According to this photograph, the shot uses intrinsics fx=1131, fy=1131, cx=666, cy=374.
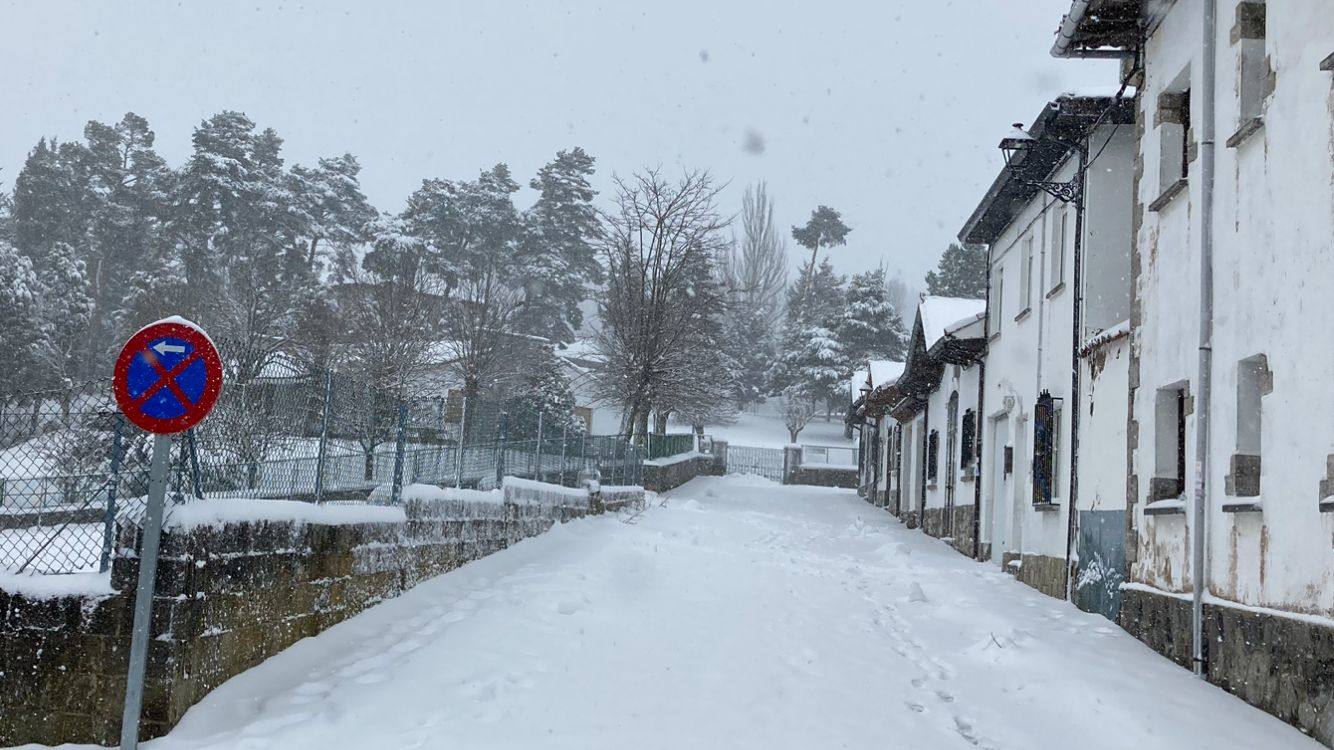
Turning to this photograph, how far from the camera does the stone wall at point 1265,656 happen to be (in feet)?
21.4

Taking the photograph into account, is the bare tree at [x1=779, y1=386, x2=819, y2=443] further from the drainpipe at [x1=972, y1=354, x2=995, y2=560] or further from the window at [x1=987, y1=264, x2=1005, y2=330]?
the window at [x1=987, y1=264, x2=1005, y2=330]

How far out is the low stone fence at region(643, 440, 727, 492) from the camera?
3372 centimetres

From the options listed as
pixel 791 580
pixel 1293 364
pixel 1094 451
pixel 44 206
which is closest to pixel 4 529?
pixel 1293 364

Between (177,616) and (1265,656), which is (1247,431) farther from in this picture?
(177,616)

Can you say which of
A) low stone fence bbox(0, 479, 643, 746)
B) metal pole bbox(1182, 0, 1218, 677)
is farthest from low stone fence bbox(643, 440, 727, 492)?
low stone fence bbox(0, 479, 643, 746)

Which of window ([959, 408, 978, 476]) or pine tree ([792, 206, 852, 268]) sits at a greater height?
pine tree ([792, 206, 852, 268])

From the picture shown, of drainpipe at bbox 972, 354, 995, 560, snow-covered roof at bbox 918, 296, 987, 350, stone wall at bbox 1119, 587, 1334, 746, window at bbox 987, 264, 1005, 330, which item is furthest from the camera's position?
snow-covered roof at bbox 918, 296, 987, 350

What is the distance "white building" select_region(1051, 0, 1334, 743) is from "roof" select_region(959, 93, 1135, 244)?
1.89m

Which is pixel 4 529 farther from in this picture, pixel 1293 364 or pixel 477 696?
pixel 1293 364

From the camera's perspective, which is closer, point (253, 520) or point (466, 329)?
point (253, 520)

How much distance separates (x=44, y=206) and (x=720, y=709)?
5424 cm

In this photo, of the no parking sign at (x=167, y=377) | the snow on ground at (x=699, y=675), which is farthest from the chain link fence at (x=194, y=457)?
the snow on ground at (x=699, y=675)

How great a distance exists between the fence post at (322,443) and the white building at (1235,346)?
663cm

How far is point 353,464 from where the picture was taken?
364 inches
